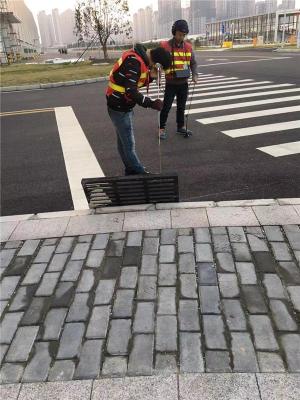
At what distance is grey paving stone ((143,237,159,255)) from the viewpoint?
3342 mm

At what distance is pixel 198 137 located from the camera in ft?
22.7

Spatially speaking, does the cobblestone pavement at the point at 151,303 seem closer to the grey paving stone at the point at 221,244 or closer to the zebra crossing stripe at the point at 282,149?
the grey paving stone at the point at 221,244

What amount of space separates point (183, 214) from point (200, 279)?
1.09 m

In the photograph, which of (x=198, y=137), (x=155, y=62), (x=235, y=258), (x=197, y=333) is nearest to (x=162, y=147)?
(x=198, y=137)

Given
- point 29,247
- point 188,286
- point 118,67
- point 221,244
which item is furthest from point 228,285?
point 118,67

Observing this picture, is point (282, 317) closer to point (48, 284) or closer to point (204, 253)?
point (204, 253)

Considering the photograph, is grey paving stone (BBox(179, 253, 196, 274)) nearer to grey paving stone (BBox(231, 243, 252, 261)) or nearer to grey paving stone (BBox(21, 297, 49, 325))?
grey paving stone (BBox(231, 243, 252, 261))

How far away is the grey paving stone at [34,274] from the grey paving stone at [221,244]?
63.5 inches

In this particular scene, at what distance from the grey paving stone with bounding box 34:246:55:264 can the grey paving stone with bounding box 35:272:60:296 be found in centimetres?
24

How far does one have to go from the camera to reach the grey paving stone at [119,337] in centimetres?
236

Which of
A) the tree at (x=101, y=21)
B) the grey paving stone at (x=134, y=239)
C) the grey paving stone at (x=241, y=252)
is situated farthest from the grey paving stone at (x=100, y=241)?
the tree at (x=101, y=21)

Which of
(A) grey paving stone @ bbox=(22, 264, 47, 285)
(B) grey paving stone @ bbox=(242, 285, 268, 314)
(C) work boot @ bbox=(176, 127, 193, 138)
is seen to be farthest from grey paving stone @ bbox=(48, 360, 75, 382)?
(C) work boot @ bbox=(176, 127, 193, 138)

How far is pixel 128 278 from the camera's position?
3.03m

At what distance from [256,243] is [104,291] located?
1.49 m
